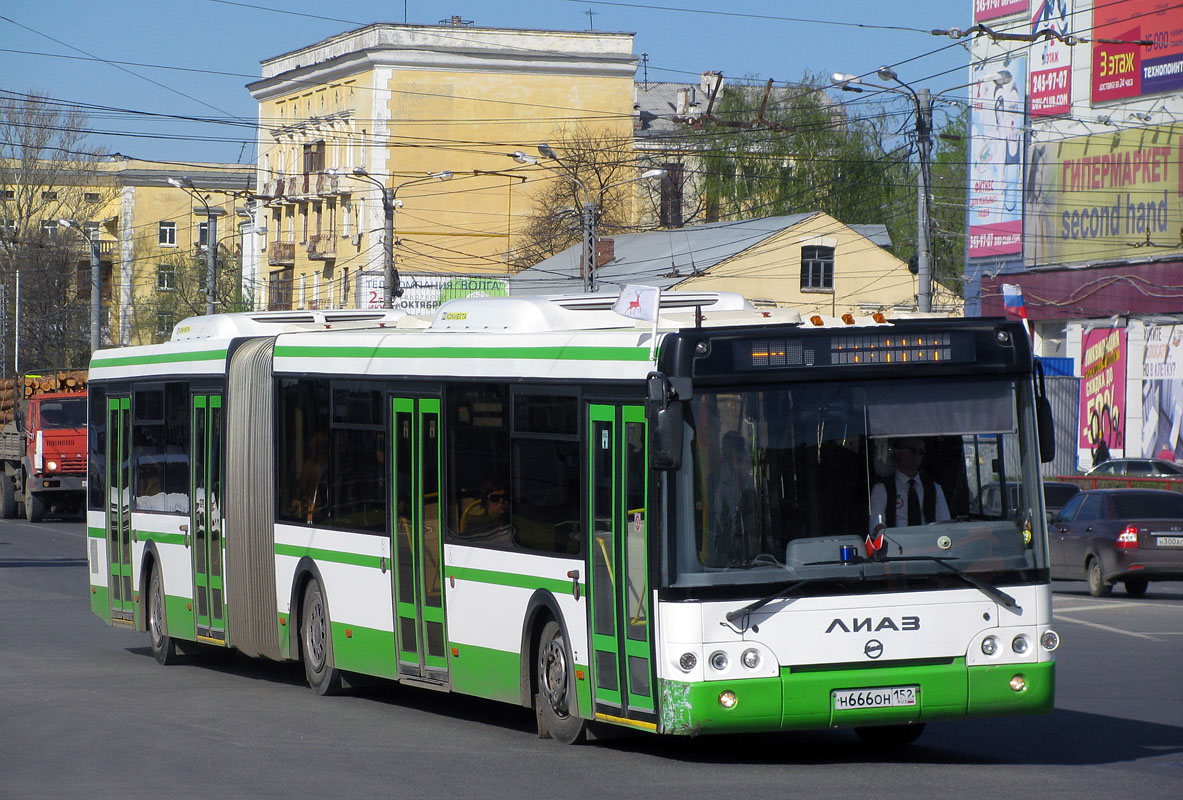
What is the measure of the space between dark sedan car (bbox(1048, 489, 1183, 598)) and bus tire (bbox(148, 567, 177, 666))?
12775mm

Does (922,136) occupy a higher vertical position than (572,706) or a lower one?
higher

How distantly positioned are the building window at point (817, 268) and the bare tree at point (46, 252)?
34.6m

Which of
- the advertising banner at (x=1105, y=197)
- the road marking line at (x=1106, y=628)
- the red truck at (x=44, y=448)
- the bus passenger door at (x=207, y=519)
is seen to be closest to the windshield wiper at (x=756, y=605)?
the bus passenger door at (x=207, y=519)

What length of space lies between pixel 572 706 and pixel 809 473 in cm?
205

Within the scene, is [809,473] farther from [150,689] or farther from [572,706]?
[150,689]

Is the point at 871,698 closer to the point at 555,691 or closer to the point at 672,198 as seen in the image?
the point at 555,691

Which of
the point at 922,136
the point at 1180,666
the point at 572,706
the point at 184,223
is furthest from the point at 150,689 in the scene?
the point at 184,223

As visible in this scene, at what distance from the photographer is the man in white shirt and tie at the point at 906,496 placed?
9.94 meters

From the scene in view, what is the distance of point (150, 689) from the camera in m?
14.5

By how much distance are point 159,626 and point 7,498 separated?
1103 inches

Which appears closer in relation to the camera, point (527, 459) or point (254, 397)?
point (527, 459)

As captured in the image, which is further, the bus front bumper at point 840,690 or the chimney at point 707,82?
the chimney at point 707,82

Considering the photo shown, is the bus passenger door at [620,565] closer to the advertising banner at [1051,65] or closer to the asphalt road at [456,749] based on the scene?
the asphalt road at [456,749]

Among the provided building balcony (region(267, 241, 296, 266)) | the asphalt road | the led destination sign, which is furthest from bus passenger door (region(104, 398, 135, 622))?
building balcony (region(267, 241, 296, 266))
